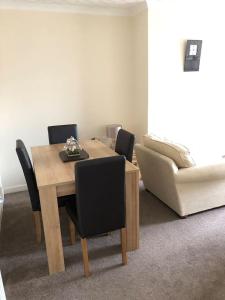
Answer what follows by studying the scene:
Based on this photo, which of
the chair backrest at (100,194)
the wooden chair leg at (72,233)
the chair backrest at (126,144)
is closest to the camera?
the chair backrest at (100,194)

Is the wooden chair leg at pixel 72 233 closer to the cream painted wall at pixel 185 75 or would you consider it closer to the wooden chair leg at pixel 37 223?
the wooden chair leg at pixel 37 223

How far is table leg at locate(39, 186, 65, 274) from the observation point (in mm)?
1920

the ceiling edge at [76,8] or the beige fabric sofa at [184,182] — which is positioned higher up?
the ceiling edge at [76,8]

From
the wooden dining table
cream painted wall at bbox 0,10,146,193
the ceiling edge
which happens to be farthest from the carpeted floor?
the ceiling edge

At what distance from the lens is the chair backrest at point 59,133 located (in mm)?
3282

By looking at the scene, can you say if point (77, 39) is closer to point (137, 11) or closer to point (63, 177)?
point (137, 11)

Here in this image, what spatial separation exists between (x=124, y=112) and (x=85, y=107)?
0.67 meters

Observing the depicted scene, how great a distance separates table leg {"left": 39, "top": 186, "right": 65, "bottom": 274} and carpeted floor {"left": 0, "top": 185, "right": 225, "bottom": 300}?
101 mm

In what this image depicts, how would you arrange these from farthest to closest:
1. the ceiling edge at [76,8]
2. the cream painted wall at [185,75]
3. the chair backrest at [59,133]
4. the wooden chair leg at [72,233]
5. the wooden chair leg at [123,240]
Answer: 1. the cream painted wall at [185,75]
2. the chair backrest at [59,133]
3. the ceiling edge at [76,8]
4. the wooden chair leg at [72,233]
5. the wooden chair leg at [123,240]

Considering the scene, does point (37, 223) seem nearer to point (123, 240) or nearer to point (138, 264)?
point (123, 240)

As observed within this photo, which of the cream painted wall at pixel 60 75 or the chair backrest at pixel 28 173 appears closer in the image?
the chair backrest at pixel 28 173

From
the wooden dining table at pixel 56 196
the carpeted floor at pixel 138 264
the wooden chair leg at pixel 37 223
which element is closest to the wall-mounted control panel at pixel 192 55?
the carpeted floor at pixel 138 264

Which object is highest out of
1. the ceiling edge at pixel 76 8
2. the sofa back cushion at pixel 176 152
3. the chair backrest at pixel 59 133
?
the ceiling edge at pixel 76 8

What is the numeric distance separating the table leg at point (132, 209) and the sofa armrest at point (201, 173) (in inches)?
24.5
